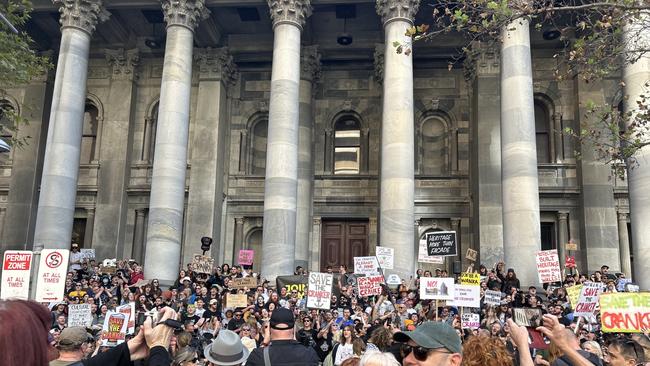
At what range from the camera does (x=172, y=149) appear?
2370 centimetres

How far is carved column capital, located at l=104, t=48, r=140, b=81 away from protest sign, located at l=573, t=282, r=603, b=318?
23.9 meters

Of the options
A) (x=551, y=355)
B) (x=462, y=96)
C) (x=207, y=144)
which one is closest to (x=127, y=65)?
(x=207, y=144)

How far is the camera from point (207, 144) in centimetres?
2941

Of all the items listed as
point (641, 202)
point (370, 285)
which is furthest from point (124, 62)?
point (641, 202)

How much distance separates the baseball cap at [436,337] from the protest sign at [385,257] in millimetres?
16421

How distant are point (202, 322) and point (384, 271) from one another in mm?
7406

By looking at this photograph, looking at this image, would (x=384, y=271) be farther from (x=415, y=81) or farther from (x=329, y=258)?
(x=415, y=81)

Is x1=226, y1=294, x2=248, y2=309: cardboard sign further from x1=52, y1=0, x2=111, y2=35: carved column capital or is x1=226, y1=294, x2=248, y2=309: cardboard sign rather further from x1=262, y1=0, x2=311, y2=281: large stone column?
x1=52, y1=0, x2=111, y2=35: carved column capital

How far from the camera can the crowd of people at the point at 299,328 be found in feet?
12.1

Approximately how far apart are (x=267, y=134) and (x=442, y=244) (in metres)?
12.2

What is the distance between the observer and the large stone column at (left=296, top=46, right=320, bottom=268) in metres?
29.0

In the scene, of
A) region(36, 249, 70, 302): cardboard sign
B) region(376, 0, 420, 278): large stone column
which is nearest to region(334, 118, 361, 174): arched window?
region(376, 0, 420, 278): large stone column

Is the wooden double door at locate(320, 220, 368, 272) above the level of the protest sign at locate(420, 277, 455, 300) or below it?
above

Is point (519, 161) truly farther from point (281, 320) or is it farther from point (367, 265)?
point (281, 320)
